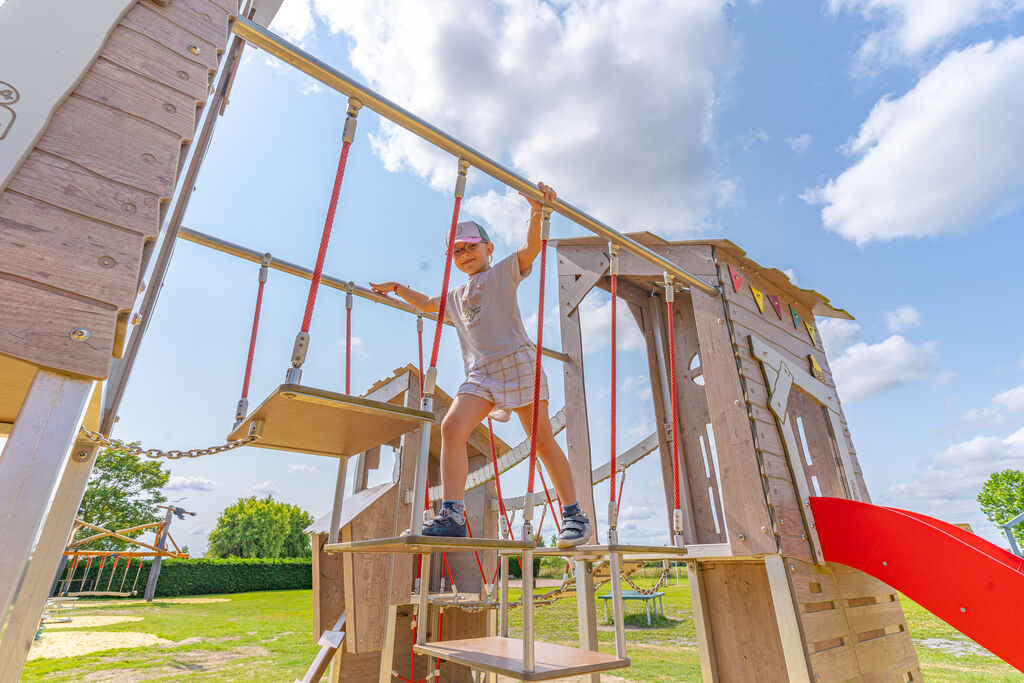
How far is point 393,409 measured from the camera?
1.51 meters

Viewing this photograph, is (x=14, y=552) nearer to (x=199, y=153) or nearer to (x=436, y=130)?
(x=199, y=153)

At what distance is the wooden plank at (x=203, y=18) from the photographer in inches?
71.7

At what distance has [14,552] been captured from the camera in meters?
1.01

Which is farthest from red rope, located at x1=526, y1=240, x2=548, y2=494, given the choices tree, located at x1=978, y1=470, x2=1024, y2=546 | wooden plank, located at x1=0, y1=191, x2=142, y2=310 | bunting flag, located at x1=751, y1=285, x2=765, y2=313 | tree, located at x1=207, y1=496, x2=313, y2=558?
tree, located at x1=207, y1=496, x2=313, y2=558

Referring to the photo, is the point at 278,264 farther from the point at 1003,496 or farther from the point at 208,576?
the point at 1003,496

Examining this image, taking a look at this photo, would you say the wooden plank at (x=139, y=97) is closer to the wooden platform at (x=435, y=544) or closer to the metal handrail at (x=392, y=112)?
the metal handrail at (x=392, y=112)

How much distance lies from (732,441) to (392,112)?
9.43ft

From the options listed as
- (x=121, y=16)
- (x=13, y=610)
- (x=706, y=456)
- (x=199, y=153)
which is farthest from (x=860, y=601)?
(x=121, y=16)

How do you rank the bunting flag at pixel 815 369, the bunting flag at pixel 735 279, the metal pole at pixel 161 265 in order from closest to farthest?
the metal pole at pixel 161 265
the bunting flag at pixel 735 279
the bunting flag at pixel 815 369

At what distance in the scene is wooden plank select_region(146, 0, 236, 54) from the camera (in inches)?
71.7

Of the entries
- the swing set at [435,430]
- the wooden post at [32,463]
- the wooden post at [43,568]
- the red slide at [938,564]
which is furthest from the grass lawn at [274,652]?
the wooden post at [32,463]

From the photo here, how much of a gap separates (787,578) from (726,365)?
1.37 meters

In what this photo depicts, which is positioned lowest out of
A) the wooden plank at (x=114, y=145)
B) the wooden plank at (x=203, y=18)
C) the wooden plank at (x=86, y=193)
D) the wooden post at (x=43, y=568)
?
the wooden post at (x=43, y=568)

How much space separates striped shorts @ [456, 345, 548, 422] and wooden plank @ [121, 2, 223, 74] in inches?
62.9
